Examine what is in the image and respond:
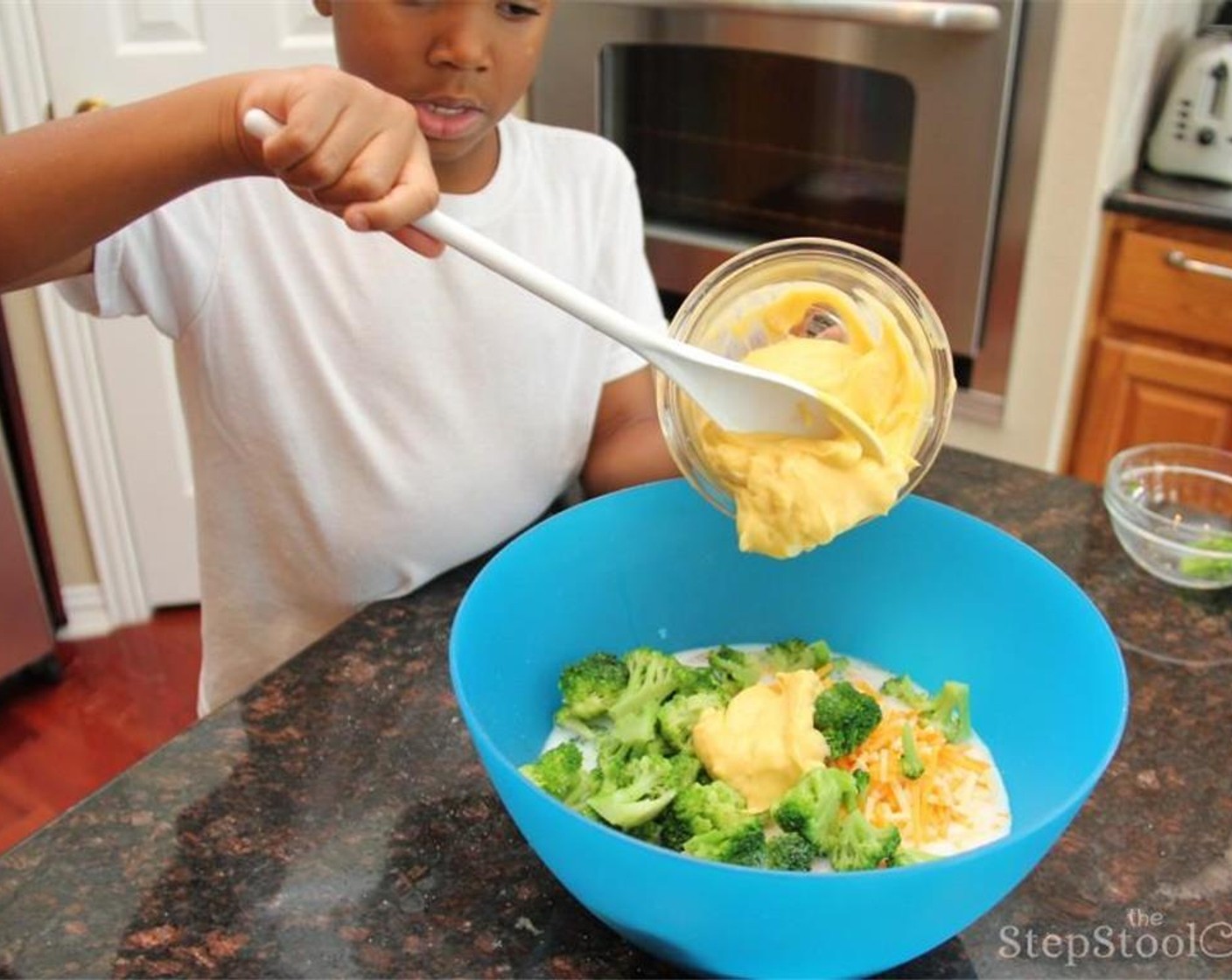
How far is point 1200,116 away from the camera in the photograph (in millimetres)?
1895

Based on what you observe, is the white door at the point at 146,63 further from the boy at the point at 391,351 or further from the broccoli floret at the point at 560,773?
the broccoli floret at the point at 560,773

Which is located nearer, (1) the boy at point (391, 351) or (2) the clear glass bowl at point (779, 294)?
(2) the clear glass bowl at point (779, 294)

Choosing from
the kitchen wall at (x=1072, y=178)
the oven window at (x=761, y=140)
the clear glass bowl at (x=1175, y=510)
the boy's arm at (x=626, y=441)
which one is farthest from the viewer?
the oven window at (x=761, y=140)

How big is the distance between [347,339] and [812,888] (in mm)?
680

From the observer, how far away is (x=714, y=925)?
2.01 ft

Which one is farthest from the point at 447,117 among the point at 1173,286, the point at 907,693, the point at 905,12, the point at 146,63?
the point at 1173,286

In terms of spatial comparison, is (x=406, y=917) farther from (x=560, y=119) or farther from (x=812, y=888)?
(x=560, y=119)

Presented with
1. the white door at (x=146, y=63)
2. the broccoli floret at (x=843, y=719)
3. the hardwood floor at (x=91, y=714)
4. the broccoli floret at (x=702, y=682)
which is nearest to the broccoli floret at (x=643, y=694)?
the broccoli floret at (x=702, y=682)

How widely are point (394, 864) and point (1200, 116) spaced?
1.74 m

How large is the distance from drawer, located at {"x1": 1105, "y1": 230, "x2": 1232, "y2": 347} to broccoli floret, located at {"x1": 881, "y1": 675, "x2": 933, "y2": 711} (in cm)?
123

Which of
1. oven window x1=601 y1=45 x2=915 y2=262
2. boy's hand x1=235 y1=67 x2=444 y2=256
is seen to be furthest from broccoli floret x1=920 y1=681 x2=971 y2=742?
oven window x1=601 y1=45 x2=915 y2=262

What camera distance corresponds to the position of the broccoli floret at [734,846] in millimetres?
680

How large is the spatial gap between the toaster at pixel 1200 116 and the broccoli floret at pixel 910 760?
147 cm

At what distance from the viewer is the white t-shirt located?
3.44 ft
